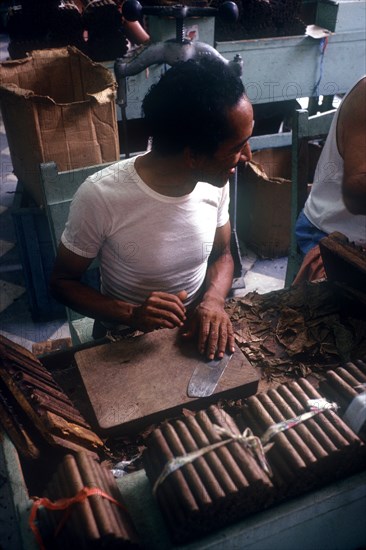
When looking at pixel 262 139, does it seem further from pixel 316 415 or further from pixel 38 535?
pixel 38 535

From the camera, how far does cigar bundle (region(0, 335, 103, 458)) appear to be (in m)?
1.01

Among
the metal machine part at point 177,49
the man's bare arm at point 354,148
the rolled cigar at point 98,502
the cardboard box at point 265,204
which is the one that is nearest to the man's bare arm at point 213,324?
the rolled cigar at point 98,502

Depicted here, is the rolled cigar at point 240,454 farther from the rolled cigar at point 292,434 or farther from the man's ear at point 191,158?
the man's ear at point 191,158

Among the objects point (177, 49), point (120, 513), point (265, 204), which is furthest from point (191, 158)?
point (265, 204)

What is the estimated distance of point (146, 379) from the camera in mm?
1276

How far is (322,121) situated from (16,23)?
258 centimetres

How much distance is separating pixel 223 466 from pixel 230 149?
94 centimetres

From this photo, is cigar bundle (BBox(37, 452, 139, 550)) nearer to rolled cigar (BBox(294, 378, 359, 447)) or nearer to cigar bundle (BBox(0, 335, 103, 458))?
cigar bundle (BBox(0, 335, 103, 458))

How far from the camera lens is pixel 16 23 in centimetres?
369

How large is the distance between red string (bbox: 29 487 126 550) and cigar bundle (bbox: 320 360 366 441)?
18.9 inches

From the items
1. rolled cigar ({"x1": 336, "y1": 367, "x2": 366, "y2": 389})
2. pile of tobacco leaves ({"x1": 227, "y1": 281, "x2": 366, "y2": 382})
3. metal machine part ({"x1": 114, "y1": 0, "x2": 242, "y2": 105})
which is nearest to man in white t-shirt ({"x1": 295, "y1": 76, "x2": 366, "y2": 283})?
pile of tobacco leaves ({"x1": 227, "y1": 281, "x2": 366, "y2": 382})

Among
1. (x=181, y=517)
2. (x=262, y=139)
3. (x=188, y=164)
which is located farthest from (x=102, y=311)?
(x=262, y=139)

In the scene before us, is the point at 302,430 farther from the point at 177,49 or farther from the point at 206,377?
the point at 177,49

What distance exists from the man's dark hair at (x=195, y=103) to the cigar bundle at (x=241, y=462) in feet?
2.64
